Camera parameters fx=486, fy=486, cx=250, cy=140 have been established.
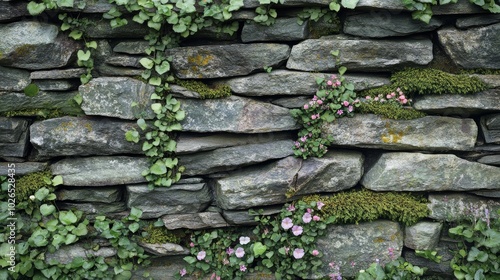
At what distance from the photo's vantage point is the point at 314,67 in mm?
3727

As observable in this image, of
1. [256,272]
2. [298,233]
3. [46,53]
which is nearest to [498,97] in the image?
[298,233]

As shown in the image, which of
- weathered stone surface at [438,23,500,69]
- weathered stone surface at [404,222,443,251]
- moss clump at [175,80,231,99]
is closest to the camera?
weathered stone surface at [438,23,500,69]

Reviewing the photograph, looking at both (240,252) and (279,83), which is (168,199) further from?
(279,83)

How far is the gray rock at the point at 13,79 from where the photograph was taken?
3.73m

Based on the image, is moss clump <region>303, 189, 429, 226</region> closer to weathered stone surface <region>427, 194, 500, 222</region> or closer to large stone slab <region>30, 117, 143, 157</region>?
weathered stone surface <region>427, 194, 500, 222</region>

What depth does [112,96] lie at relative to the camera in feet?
12.1

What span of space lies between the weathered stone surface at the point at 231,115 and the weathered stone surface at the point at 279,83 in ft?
0.29

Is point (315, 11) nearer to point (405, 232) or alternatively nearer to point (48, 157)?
point (405, 232)

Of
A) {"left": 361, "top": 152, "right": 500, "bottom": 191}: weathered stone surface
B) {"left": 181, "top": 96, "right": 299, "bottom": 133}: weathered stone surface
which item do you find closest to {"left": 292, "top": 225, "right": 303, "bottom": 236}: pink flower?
{"left": 361, "top": 152, "right": 500, "bottom": 191}: weathered stone surface

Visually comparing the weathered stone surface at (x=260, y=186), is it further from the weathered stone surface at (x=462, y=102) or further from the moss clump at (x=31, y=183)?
the moss clump at (x=31, y=183)

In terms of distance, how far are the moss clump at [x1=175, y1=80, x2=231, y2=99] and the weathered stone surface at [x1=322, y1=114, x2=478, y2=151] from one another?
821 millimetres

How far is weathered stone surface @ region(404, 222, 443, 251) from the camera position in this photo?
3.82 metres

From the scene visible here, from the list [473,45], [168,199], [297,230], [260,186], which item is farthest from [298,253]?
[473,45]

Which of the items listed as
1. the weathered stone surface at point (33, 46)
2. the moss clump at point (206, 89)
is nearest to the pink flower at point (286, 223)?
the moss clump at point (206, 89)
